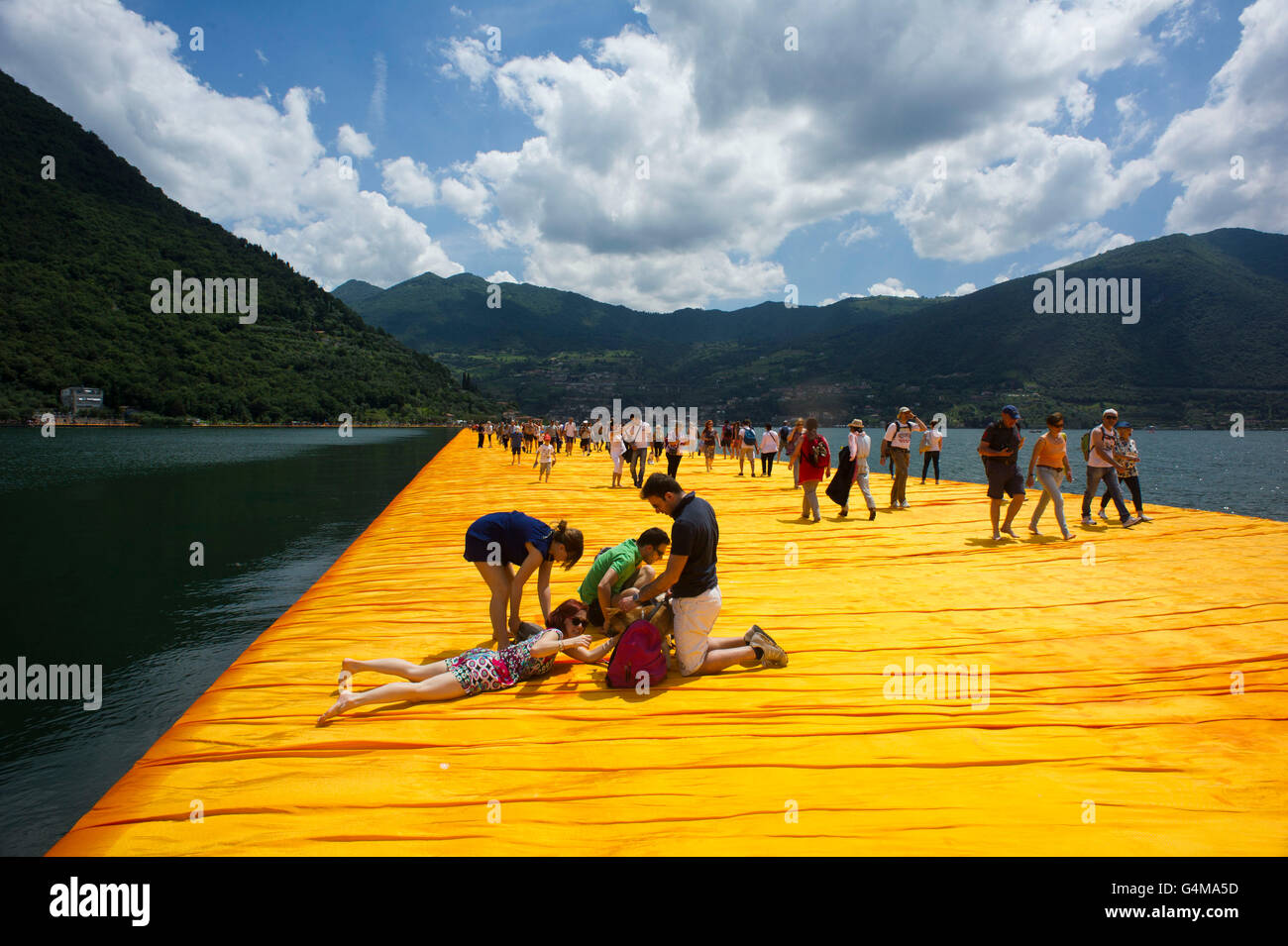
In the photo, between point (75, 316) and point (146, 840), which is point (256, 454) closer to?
point (146, 840)

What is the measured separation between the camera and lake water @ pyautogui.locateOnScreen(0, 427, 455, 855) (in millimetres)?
5582

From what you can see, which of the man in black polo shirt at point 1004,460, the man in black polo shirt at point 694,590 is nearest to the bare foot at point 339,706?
the man in black polo shirt at point 694,590

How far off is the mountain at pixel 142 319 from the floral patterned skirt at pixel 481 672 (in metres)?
105

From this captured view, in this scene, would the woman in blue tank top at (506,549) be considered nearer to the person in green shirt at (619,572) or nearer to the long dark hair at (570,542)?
the long dark hair at (570,542)

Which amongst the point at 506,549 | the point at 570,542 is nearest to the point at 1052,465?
the point at 570,542

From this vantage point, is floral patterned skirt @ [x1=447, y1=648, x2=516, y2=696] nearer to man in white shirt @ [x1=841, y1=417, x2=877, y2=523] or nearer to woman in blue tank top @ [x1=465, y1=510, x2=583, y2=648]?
woman in blue tank top @ [x1=465, y1=510, x2=583, y2=648]

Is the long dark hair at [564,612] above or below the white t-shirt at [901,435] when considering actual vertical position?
below

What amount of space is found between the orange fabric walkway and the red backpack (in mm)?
106

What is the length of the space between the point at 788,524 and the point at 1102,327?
166 m

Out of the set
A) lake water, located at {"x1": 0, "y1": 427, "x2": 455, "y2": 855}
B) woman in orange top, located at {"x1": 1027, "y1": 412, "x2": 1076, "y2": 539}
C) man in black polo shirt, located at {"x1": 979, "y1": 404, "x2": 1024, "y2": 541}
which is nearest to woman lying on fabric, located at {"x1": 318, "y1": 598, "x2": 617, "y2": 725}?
lake water, located at {"x1": 0, "y1": 427, "x2": 455, "y2": 855}

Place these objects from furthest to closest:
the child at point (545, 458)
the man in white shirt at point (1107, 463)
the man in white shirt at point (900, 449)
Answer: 1. the child at point (545, 458)
2. the man in white shirt at point (900, 449)
3. the man in white shirt at point (1107, 463)

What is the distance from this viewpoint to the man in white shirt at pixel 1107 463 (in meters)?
9.36
